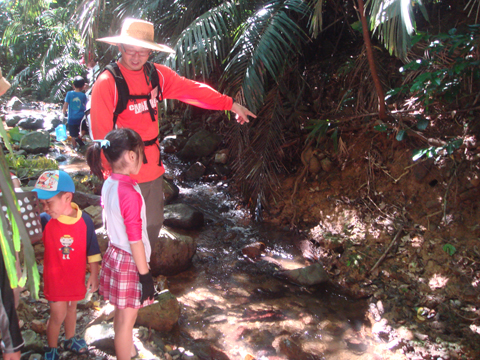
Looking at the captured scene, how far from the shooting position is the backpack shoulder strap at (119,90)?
7.21ft

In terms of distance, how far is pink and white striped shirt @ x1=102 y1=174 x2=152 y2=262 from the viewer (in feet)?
5.96

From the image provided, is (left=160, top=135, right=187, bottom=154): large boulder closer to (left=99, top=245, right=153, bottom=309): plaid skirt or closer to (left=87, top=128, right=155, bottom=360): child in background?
(left=87, top=128, right=155, bottom=360): child in background

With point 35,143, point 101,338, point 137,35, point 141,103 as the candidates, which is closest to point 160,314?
point 101,338

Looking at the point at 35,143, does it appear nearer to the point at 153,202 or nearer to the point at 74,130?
the point at 74,130

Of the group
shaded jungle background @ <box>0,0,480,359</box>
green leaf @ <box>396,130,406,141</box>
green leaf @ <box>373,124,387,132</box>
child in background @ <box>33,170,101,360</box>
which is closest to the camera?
child in background @ <box>33,170,101,360</box>

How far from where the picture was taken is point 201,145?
6.53 m

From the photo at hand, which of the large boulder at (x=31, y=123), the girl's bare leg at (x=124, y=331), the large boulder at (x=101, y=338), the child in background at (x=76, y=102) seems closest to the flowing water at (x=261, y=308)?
the large boulder at (x=101, y=338)

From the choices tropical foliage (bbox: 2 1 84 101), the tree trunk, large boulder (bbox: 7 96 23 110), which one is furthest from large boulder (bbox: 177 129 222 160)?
large boulder (bbox: 7 96 23 110)

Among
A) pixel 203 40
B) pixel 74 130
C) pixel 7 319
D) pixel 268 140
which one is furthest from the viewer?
pixel 74 130

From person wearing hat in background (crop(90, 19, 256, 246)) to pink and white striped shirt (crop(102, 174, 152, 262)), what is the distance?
1.00ft

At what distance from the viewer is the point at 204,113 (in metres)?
7.32

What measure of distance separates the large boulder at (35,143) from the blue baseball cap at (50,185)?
5347 mm

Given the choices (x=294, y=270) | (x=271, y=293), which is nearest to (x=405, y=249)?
(x=294, y=270)

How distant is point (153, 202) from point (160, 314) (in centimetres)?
77
